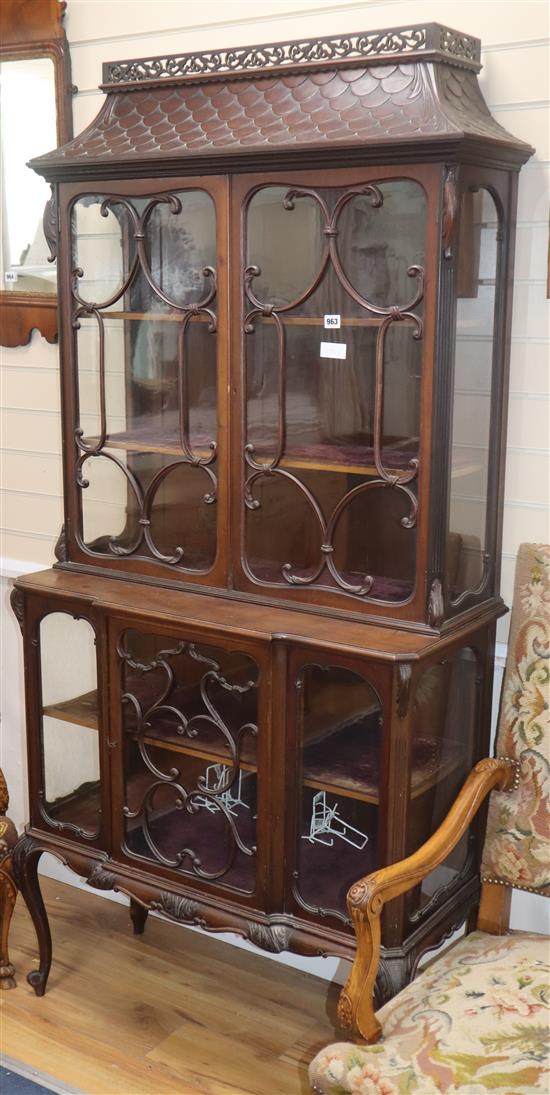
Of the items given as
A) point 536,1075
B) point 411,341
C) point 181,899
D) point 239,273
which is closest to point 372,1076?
point 536,1075

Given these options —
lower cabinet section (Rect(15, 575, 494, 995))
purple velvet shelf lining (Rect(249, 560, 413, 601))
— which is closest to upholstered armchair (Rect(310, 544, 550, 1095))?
lower cabinet section (Rect(15, 575, 494, 995))

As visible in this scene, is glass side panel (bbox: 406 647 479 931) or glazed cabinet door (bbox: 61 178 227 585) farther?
glazed cabinet door (bbox: 61 178 227 585)

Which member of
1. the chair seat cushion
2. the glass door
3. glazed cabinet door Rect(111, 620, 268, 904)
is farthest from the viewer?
glazed cabinet door Rect(111, 620, 268, 904)

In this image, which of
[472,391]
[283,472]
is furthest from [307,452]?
[472,391]

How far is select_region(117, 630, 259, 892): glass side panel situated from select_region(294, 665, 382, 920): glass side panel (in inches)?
4.4

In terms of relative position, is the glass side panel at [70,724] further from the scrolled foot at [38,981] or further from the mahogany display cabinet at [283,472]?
the scrolled foot at [38,981]

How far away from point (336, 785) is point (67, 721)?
2.30 feet

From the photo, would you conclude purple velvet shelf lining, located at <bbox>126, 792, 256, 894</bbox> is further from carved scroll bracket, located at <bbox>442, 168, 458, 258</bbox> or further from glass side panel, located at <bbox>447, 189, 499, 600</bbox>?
carved scroll bracket, located at <bbox>442, 168, 458, 258</bbox>

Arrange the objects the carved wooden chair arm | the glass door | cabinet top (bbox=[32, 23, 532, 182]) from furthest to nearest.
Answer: the glass door < cabinet top (bbox=[32, 23, 532, 182]) < the carved wooden chair arm

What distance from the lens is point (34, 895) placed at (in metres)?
2.62

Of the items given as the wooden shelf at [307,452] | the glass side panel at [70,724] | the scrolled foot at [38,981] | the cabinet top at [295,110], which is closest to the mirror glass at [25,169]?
the cabinet top at [295,110]

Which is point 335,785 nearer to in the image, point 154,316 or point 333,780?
point 333,780

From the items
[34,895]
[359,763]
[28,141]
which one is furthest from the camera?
[28,141]

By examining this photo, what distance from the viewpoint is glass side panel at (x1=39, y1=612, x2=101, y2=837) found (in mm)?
2432
